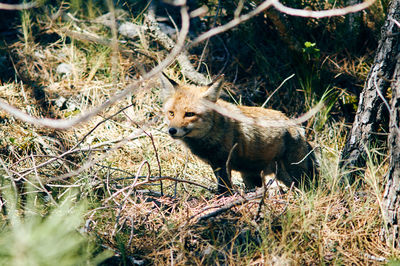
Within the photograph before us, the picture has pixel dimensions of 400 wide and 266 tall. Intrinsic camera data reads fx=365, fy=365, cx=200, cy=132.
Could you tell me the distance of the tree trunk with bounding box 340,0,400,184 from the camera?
3.64 metres

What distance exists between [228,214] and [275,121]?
1.56 meters

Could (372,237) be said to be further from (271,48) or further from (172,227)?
(271,48)

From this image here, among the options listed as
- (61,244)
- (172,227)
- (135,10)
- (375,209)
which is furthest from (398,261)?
(135,10)

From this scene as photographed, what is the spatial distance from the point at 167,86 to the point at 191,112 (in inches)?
24.7

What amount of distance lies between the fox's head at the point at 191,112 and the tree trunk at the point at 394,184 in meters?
1.81

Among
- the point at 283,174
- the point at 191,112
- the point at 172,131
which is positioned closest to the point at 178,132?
the point at 172,131

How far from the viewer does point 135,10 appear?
683 cm

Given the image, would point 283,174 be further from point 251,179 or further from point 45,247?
point 45,247

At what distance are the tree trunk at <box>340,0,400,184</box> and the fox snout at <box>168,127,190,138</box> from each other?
1.74 meters

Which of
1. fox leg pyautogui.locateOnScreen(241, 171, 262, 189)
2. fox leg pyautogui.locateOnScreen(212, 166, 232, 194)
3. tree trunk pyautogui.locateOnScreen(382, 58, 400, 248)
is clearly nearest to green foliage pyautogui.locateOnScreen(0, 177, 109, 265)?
fox leg pyautogui.locateOnScreen(212, 166, 232, 194)

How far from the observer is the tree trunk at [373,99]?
3637 millimetres

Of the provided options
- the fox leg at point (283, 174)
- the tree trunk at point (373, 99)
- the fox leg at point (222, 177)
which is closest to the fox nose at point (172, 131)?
the fox leg at point (222, 177)

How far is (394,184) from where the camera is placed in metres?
3.16

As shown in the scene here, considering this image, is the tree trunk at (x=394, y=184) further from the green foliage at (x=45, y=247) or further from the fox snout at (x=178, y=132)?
the green foliage at (x=45, y=247)
